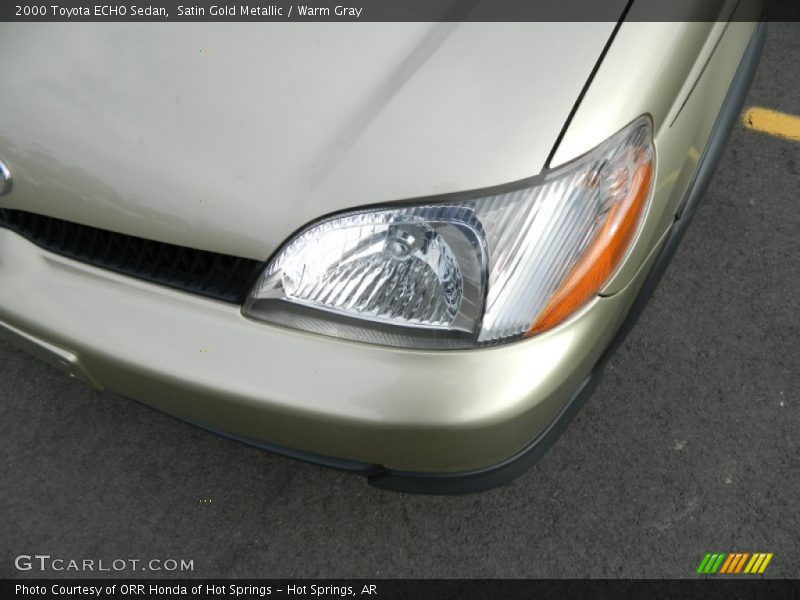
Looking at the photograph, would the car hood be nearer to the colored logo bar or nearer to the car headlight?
the car headlight

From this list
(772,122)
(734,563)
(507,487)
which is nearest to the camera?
(734,563)

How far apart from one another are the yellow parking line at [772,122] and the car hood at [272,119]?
155 centimetres

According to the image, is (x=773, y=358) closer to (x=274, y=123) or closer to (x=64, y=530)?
(x=274, y=123)

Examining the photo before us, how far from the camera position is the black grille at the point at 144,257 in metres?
1.35

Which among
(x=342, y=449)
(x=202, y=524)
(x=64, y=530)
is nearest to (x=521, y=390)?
(x=342, y=449)

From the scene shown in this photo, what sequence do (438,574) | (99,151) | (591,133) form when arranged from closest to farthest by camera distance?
1. (591,133)
2. (99,151)
3. (438,574)

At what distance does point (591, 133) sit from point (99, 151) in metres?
0.90

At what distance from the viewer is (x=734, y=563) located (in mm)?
1767

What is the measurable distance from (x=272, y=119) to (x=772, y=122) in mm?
2043

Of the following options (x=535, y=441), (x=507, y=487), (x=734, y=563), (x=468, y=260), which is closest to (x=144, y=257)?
(x=468, y=260)

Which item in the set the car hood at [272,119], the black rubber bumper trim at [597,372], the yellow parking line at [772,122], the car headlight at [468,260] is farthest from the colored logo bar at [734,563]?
the yellow parking line at [772,122]

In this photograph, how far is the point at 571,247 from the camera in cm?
127

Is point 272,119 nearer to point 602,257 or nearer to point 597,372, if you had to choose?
point 602,257

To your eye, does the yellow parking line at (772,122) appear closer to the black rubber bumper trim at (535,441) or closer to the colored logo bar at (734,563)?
the black rubber bumper trim at (535,441)
